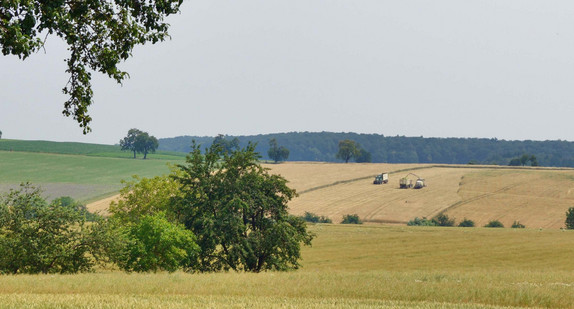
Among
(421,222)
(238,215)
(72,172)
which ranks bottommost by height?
(421,222)

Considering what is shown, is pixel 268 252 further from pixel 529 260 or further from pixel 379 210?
pixel 379 210

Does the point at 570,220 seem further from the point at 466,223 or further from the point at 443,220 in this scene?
the point at 443,220

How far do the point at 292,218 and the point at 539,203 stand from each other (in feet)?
272

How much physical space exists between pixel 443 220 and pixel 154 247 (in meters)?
76.2

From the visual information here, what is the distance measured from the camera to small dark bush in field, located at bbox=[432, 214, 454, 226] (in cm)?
10525

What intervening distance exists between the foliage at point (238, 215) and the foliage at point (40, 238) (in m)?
7.87

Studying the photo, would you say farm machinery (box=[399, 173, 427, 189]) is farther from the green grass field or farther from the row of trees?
the row of trees

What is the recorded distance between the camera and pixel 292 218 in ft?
143

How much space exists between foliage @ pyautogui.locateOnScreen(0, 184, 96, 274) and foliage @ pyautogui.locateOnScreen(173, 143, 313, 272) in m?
7.87

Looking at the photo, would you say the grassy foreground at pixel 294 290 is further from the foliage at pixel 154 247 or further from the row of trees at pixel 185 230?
the foliage at pixel 154 247

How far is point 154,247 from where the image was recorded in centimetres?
3828

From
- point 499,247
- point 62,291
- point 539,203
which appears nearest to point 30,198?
point 62,291

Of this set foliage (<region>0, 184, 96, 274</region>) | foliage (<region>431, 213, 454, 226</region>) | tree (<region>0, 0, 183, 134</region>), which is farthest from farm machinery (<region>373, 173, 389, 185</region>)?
tree (<region>0, 0, 183, 134</region>)

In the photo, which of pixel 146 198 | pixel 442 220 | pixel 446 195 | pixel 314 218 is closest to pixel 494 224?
pixel 442 220
